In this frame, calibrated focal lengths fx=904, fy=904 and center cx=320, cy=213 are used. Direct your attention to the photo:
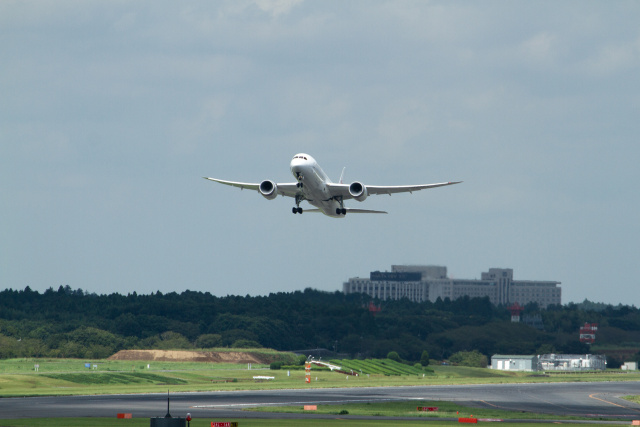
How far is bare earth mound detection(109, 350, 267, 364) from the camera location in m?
165

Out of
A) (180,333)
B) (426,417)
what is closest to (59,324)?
(180,333)

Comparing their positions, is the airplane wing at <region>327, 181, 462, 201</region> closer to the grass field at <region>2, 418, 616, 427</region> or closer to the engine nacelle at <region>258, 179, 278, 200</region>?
the engine nacelle at <region>258, 179, 278, 200</region>

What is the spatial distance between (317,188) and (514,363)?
11613cm

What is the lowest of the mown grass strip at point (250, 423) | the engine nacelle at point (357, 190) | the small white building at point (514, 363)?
the small white building at point (514, 363)

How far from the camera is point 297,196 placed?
8531cm

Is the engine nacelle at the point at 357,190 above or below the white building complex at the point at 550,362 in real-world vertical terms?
above

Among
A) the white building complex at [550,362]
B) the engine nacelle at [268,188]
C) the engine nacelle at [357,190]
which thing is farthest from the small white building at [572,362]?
the engine nacelle at [268,188]

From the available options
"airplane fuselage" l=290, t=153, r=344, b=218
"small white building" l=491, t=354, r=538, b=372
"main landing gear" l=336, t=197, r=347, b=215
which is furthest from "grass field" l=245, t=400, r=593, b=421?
"small white building" l=491, t=354, r=538, b=372

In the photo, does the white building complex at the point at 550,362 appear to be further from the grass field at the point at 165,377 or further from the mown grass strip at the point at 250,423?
the mown grass strip at the point at 250,423

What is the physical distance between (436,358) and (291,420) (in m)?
134

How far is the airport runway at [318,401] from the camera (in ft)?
237

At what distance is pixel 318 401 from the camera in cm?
8881

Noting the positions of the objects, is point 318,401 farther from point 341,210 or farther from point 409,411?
point 341,210

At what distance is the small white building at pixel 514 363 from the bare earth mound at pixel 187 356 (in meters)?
50.6
